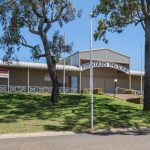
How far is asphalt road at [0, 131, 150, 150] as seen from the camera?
13.7 meters

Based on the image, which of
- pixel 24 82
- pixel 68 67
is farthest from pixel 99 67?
pixel 24 82

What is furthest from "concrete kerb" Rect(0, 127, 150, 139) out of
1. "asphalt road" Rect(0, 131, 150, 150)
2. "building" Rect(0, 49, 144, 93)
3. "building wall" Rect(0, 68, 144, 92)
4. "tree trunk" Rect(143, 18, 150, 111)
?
"building wall" Rect(0, 68, 144, 92)

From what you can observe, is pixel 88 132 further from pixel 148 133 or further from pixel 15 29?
pixel 15 29

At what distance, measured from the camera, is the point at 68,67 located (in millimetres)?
44469

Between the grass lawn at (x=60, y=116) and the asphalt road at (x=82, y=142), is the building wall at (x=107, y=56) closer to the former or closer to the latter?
the grass lawn at (x=60, y=116)

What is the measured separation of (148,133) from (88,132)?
2529 mm

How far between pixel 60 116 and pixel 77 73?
24.4 m

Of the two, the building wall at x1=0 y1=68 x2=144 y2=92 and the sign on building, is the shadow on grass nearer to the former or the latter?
the sign on building

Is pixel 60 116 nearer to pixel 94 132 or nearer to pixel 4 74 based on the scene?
pixel 94 132

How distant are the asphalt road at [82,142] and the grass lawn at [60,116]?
6.21 ft

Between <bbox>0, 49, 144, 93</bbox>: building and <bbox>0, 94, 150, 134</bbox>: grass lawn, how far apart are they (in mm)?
10623

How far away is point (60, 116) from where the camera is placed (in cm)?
2200

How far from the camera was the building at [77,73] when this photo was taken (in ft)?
134

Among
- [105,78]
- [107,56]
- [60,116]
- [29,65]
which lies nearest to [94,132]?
[60,116]
